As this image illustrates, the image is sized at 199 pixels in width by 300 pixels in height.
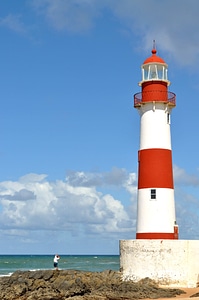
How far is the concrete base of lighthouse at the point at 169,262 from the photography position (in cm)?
1791

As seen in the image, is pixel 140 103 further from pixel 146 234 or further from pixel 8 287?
pixel 8 287

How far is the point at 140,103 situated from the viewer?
19453 mm

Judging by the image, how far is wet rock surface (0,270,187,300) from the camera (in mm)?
17000

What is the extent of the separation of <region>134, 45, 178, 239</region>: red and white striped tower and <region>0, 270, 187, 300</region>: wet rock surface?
192 centimetres

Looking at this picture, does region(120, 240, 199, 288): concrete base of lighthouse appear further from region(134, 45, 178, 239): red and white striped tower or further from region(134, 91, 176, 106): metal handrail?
region(134, 91, 176, 106): metal handrail

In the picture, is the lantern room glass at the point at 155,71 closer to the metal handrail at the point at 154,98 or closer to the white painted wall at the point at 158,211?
the metal handrail at the point at 154,98

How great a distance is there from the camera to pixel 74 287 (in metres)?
17.6

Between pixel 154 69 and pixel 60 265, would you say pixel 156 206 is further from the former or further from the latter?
pixel 60 265

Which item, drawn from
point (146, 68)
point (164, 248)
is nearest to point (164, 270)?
point (164, 248)

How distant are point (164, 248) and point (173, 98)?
5.36 metres

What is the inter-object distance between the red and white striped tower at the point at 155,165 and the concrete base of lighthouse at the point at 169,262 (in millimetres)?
732

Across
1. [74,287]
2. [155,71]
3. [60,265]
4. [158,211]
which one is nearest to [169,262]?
[158,211]

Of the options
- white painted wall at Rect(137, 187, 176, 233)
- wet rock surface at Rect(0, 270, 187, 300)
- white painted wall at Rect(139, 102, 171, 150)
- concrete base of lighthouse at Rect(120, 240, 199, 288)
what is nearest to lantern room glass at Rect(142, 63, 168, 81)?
white painted wall at Rect(139, 102, 171, 150)

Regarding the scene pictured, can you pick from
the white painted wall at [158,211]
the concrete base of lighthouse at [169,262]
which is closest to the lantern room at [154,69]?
the white painted wall at [158,211]
